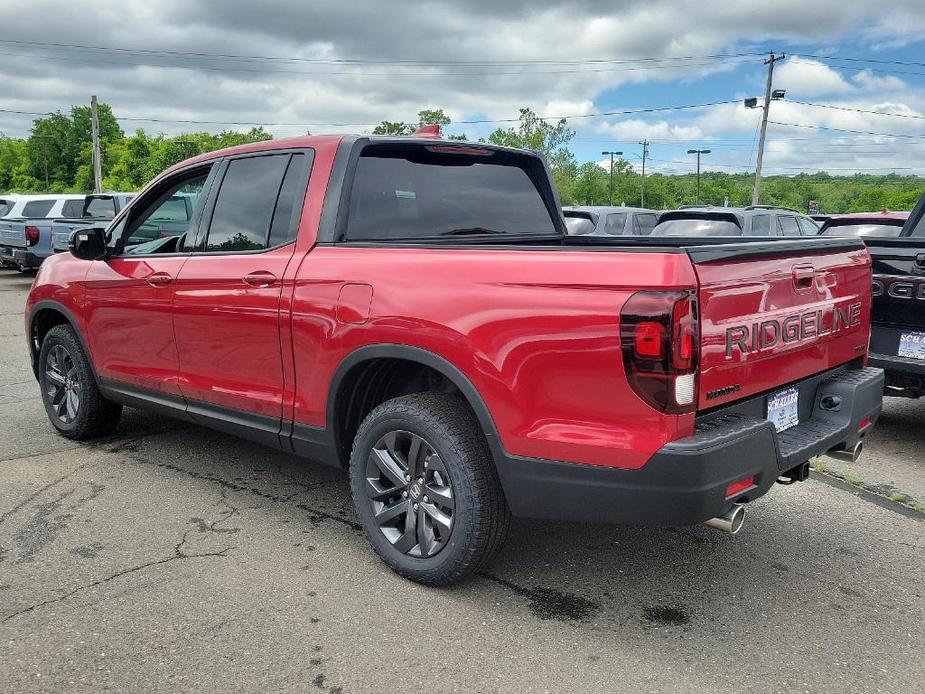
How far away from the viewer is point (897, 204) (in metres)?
106

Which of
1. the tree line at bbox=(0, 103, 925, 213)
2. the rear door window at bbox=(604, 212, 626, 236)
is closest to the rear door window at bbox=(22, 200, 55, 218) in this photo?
the rear door window at bbox=(604, 212, 626, 236)

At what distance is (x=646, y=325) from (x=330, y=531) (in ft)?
6.80

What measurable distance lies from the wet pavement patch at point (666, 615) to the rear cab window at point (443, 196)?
186 centimetres

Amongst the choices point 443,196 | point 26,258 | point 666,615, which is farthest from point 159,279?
point 26,258

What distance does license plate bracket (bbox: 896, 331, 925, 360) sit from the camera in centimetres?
500

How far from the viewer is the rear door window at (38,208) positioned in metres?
16.7

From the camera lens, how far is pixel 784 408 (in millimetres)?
3240

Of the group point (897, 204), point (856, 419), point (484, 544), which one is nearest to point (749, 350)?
point (856, 419)

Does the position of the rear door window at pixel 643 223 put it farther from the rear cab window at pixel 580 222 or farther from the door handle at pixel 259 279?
the door handle at pixel 259 279

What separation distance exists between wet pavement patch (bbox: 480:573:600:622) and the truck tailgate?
1016 mm

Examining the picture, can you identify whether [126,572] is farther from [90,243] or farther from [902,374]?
[902,374]

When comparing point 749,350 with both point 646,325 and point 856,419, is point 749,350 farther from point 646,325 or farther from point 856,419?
point 856,419

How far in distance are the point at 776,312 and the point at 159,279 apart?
3.15 m

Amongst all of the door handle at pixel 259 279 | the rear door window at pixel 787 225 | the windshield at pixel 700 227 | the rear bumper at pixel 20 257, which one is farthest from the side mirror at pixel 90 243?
the rear bumper at pixel 20 257
